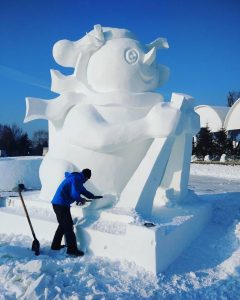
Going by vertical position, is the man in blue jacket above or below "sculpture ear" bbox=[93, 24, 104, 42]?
below

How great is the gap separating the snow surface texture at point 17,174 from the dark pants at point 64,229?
245 inches

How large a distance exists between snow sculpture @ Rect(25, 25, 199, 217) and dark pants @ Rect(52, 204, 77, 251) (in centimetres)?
90

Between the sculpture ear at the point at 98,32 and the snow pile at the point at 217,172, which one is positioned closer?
the sculpture ear at the point at 98,32

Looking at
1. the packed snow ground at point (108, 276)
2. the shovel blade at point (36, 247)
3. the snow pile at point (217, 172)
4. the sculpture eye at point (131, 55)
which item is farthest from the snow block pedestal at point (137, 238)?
the snow pile at point (217, 172)

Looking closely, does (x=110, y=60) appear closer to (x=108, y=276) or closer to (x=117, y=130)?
(x=117, y=130)

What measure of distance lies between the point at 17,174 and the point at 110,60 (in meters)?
6.30

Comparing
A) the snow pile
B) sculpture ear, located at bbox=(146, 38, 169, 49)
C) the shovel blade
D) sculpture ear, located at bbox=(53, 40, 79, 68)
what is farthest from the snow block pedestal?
the snow pile

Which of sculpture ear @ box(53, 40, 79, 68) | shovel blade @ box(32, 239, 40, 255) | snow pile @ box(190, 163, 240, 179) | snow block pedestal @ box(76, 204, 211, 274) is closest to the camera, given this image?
snow block pedestal @ box(76, 204, 211, 274)

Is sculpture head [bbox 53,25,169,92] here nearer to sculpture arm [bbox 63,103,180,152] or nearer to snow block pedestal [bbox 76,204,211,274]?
sculpture arm [bbox 63,103,180,152]

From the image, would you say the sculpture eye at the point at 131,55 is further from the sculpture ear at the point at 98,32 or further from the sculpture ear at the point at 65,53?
Result: the sculpture ear at the point at 65,53

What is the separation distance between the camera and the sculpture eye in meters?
5.50

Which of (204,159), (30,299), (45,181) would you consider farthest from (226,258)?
(204,159)

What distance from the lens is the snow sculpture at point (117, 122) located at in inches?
190

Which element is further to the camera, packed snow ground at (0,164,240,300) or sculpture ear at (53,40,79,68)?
sculpture ear at (53,40,79,68)
